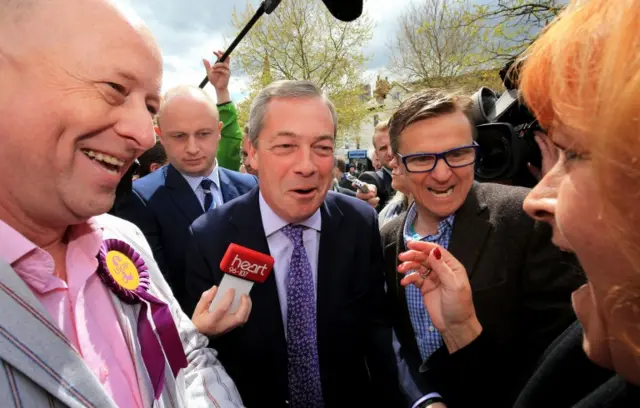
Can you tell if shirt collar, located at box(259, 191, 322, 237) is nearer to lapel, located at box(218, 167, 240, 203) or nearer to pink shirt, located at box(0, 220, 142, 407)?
pink shirt, located at box(0, 220, 142, 407)

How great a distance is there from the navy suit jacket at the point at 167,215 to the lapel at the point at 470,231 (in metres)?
1.71

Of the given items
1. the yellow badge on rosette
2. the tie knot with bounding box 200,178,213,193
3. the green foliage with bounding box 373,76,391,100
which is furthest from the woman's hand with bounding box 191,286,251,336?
the green foliage with bounding box 373,76,391,100

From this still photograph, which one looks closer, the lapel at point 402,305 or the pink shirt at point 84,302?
the pink shirt at point 84,302

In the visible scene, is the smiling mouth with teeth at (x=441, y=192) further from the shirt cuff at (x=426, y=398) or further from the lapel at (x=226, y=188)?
the lapel at (x=226, y=188)

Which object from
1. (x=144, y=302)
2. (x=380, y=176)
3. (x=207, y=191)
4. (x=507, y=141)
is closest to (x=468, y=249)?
(x=507, y=141)

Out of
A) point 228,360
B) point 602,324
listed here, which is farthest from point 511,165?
point 228,360

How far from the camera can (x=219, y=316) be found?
1498 mm

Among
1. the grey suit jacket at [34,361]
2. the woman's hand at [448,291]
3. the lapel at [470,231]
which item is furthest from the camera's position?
the lapel at [470,231]

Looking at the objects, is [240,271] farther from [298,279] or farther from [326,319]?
[326,319]

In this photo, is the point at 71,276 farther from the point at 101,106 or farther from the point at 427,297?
the point at 427,297

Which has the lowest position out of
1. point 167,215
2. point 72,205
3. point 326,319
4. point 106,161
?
point 326,319

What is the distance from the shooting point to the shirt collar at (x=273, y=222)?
1933 millimetres

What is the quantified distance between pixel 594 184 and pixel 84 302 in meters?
1.19

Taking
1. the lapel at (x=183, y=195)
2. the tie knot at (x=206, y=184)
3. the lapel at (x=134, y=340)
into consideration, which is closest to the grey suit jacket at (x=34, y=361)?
the lapel at (x=134, y=340)
